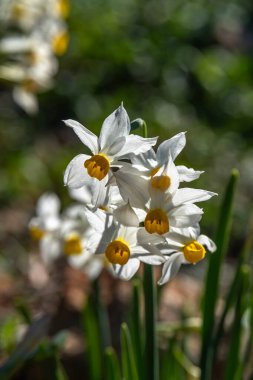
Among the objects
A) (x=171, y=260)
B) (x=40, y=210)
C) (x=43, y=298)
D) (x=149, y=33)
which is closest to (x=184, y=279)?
(x=43, y=298)

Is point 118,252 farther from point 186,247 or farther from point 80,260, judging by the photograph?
point 80,260

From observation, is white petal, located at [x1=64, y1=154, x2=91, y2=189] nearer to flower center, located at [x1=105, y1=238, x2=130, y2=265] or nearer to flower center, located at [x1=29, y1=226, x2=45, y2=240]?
flower center, located at [x1=105, y1=238, x2=130, y2=265]

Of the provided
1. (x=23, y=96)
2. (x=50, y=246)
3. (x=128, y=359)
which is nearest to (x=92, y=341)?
(x=50, y=246)

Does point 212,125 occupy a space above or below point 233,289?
above

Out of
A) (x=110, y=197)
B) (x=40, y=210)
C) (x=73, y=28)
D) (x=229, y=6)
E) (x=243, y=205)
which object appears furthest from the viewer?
(x=229, y=6)

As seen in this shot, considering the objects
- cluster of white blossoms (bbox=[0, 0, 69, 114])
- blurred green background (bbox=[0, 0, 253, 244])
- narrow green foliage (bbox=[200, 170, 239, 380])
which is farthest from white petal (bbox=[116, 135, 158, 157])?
blurred green background (bbox=[0, 0, 253, 244])

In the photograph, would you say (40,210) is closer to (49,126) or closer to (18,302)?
(18,302)
